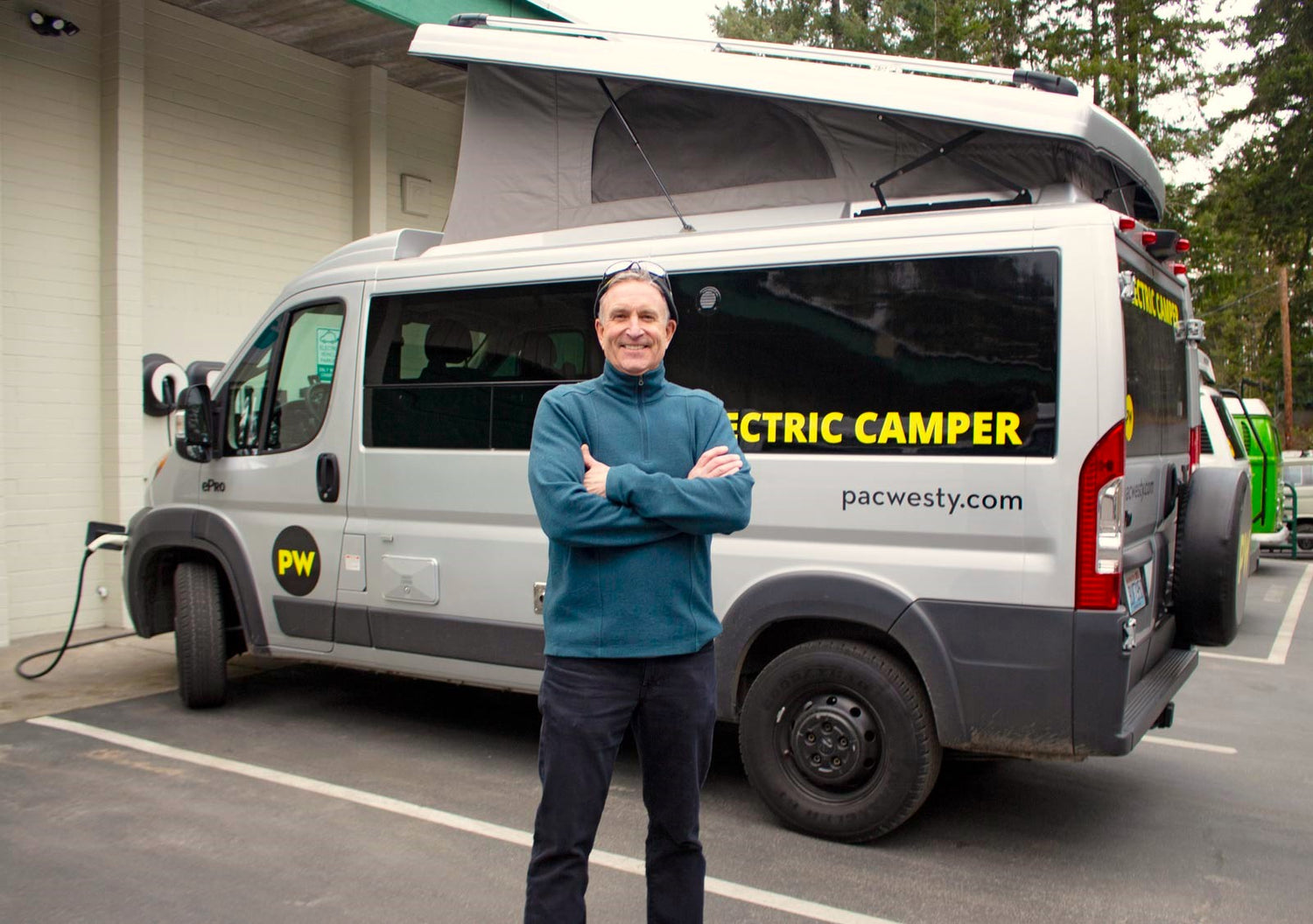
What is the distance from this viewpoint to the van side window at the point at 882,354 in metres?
4.02

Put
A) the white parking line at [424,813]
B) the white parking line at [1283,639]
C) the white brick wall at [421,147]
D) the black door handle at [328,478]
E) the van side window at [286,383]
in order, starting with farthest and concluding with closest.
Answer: the white brick wall at [421,147] < the white parking line at [1283,639] < the van side window at [286,383] < the black door handle at [328,478] < the white parking line at [424,813]

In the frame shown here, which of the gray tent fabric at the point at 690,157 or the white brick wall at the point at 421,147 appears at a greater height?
the white brick wall at the point at 421,147

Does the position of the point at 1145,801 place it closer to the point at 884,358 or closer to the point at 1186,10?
the point at 884,358

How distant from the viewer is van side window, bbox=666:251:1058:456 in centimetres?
402

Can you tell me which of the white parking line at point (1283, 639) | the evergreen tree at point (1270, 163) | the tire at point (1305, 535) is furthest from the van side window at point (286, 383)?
the evergreen tree at point (1270, 163)

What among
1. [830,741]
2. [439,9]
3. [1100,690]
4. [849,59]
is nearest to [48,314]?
[439,9]

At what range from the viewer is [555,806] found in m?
2.73

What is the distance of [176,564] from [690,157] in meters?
3.88

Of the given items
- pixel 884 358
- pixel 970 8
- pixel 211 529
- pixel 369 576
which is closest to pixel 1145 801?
pixel 884 358

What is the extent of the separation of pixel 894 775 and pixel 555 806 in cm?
195

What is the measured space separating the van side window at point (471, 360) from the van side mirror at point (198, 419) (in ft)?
3.74

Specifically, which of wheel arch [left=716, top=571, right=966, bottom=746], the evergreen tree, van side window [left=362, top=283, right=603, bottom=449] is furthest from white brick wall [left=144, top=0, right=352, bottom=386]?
the evergreen tree

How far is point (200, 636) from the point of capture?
6148mm

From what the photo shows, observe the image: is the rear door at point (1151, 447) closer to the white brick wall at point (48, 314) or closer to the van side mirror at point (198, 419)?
the van side mirror at point (198, 419)
